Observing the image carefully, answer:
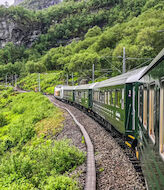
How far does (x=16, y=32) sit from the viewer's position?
468 feet

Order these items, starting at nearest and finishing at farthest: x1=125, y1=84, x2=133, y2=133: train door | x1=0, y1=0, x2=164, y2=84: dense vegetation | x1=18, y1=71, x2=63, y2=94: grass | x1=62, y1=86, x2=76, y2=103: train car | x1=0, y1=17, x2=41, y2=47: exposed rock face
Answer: x1=125, y1=84, x2=133, y2=133: train door → x1=62, y1=86, x2=76, y2=103: train car → x1=18, y1=71, x2=63, y2=94: grass → x1=0, y1=0, x2=164, y2=84: dense vegetation → x1=0, y1=17, x2=41, y2=47: exposed rock face

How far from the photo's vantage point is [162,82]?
9.02ft

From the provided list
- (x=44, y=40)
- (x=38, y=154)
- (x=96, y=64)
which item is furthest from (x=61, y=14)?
(x=38, y=154)

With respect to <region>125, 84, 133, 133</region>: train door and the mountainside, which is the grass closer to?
<region>125, 84, 133, 133</region>: train door

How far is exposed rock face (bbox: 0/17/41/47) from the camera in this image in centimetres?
14025

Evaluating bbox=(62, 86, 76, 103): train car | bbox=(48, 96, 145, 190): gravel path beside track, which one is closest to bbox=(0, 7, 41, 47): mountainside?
bbox=(62, 86, 76, 103): train car

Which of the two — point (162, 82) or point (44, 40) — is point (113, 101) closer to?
point (162, 82)

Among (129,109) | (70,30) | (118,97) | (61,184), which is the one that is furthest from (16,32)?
(61,184)

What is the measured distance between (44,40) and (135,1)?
189 feet

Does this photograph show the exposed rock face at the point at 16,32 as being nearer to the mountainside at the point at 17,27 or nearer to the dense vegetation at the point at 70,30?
the mountainside at the point at 17,27

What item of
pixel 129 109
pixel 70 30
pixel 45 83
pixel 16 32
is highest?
pixel 70 30

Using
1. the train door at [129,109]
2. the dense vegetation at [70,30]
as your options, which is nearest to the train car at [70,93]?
the train door at [129,109]

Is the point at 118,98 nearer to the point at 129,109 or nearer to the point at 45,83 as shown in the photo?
the point at 129,109

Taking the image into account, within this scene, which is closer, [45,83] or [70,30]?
[45,83]
